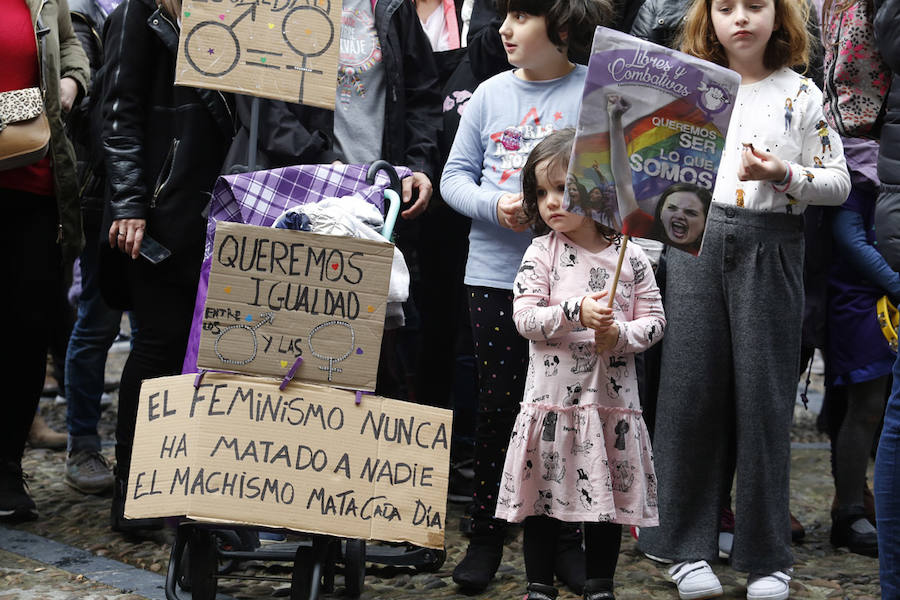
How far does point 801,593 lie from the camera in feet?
12.3

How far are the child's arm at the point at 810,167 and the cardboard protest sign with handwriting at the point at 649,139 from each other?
1.23 feet

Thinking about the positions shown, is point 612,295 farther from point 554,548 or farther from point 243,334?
point 243,334

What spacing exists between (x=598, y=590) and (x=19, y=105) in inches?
103

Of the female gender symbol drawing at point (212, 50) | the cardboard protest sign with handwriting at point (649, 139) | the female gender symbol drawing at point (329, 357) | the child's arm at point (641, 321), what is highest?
the female gender symbol drawing at point (212, 50)

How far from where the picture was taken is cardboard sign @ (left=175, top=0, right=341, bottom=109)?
3.39 metres

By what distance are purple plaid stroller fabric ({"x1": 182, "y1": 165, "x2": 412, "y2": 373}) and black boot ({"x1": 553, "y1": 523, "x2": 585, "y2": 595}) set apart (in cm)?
127

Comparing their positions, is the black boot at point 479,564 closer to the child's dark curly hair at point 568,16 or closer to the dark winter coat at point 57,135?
the child's dark curly hair at point 568,16

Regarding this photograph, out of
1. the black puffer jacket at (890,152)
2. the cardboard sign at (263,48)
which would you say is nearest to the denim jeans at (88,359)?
the cardboard sign at (263,48)

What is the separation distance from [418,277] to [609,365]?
1.50m

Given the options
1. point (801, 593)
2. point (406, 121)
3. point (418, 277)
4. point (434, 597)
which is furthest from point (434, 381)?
point (801, 593)

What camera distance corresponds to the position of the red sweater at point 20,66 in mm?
4105

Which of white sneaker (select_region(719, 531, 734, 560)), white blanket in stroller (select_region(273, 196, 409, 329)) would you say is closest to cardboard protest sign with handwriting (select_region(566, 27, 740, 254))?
white blanket in stroller (select_region(273, 196, 409, 329))

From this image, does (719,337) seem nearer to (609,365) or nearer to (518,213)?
(609,365)

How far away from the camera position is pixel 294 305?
309 centimetres
